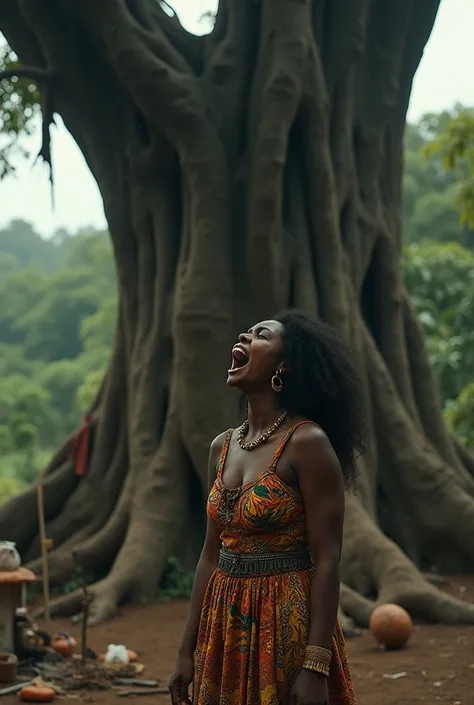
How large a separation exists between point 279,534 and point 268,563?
95 millimetres

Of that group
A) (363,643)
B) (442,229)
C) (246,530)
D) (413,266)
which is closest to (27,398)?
(442,229)

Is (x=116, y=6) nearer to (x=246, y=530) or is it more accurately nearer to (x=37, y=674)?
(x=37, y=674)

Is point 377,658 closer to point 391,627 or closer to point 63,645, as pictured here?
point 391,627

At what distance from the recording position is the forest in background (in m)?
23.0

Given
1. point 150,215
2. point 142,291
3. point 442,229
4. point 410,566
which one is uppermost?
point 442,229

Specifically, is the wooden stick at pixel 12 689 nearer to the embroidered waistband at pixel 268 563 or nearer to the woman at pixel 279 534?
the woman at pixel 279 534

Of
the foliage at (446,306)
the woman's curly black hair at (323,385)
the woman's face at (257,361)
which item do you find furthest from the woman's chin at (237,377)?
the foliage at (446,306)

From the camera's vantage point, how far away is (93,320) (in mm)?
60625

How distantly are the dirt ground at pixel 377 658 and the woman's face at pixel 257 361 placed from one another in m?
2.88

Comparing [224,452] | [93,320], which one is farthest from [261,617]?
[93,320]

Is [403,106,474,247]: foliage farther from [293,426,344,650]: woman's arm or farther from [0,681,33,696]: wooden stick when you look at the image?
[293,426,344,650]: woman's arm

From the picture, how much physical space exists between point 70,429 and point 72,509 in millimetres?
50399

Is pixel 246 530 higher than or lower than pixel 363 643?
higher

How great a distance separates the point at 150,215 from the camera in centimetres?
973
